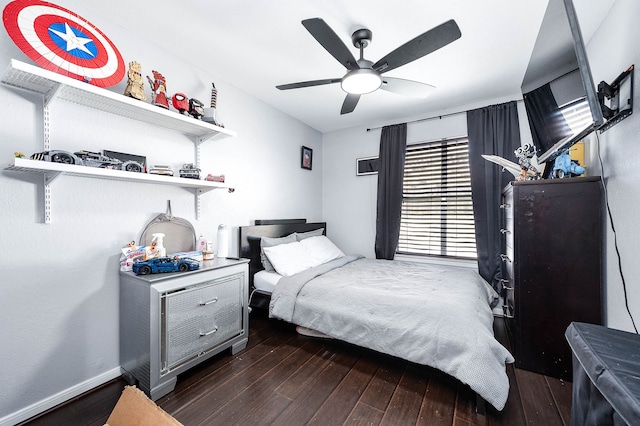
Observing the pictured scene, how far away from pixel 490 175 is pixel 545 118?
3.94ft

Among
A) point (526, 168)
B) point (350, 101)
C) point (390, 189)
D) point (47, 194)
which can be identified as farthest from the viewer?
point (390, 189)

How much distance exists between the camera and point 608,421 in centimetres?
65

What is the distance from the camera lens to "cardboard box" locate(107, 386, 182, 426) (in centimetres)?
69

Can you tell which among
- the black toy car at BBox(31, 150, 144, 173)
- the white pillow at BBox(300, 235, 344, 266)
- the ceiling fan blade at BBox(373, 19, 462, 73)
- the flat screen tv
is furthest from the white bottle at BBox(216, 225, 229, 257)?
the flat screen tv

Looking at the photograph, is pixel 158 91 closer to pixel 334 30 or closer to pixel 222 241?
pixel 222 241

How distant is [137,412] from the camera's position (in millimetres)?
759

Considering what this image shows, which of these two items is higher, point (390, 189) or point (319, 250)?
point (390, 189)

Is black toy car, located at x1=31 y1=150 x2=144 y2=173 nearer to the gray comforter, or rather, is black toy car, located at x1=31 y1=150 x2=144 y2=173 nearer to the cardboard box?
the cardboard box

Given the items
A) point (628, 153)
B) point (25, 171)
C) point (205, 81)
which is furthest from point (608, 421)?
point (205, 81)

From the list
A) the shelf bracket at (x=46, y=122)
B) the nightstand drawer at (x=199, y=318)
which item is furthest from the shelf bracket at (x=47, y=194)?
the nightstand drawer at (x=199, y=318)

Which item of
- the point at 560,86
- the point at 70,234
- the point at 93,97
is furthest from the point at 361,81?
the point at 70,234

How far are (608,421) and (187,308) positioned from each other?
1939 mm

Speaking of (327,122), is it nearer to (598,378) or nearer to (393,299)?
(393,299)

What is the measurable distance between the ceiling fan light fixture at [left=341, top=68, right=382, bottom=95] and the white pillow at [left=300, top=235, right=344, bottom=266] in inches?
69.3
